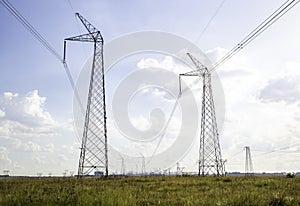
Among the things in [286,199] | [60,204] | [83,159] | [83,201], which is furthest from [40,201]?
[83,159]

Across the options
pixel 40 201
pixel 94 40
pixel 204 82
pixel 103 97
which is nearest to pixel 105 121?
pixel 103 97

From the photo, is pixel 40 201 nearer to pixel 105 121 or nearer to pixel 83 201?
pixel 83 201

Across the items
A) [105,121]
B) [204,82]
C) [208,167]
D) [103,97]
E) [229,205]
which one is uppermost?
[204,82]

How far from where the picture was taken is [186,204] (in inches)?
473

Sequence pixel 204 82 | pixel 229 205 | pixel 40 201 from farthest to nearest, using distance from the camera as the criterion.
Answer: pixel 204 82, pixel 40 201, pixel 229 205

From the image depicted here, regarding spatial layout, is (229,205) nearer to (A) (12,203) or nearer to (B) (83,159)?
(A) (12,203)

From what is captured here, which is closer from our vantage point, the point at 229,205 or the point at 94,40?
the point at 229,205

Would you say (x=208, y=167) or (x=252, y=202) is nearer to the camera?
(x=252, y=202)

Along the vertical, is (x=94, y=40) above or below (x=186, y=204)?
above

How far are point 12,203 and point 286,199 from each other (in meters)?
9.24

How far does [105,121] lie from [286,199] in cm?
2760

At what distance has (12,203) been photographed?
12.2 m

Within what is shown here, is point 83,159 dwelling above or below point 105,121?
below

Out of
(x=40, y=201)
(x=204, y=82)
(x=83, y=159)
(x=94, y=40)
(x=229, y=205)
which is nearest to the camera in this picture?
(x=229, y=205)
